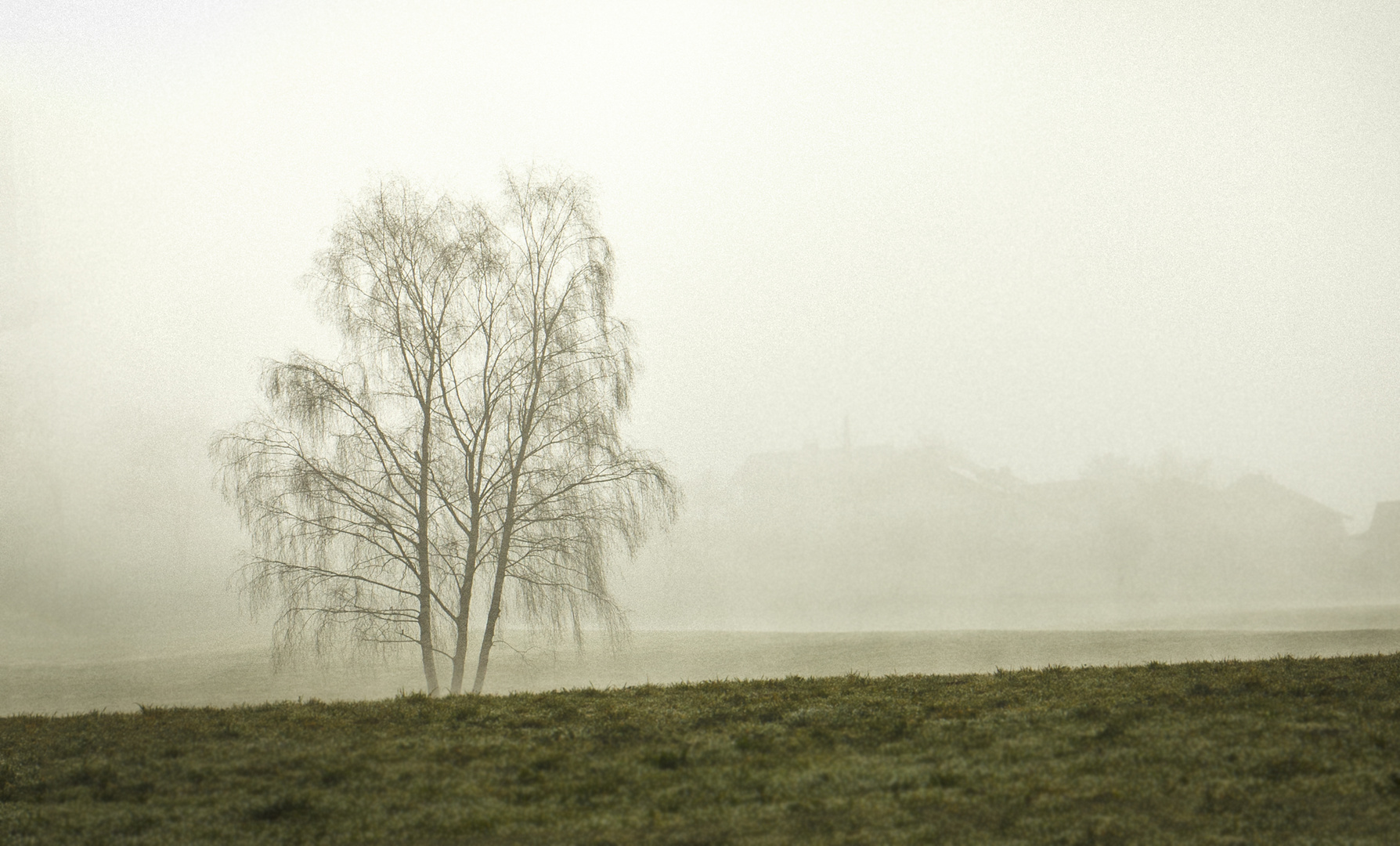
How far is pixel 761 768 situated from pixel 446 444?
51.4 ft

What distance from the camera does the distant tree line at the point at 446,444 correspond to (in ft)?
71.4

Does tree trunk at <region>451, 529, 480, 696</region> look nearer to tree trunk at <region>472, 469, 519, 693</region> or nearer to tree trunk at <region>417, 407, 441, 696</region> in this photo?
tree trunk at <region>472, 469, 519, 693</region>

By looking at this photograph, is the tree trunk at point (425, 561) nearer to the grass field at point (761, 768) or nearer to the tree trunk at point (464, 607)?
the tree trunk at point (464, 607)

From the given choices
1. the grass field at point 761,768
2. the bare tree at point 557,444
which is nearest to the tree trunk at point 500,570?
the bare tree at point 557,444

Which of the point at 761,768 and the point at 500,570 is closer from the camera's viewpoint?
the point at 761,768

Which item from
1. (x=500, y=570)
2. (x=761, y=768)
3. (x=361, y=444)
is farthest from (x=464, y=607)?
(x=761, y=768)

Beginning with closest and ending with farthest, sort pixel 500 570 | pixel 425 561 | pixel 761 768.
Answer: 1. pixel 761 768
2. pixel 500 570
3. pixel 425 561

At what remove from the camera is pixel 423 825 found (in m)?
8.41

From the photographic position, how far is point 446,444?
2327 centimetres

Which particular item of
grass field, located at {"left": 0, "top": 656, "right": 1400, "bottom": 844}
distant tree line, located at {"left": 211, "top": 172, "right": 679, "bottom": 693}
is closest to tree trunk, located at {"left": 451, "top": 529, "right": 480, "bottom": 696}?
distant tree line, located at {"left": 211, "top": 172, "right": 679, "bottom": 693}

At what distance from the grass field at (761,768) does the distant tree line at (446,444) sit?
8090 mm

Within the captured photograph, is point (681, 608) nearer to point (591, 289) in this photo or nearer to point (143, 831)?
point (591, 289)

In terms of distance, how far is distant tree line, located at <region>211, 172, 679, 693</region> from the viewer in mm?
21750

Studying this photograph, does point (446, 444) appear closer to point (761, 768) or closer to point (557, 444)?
point (557, 444)
